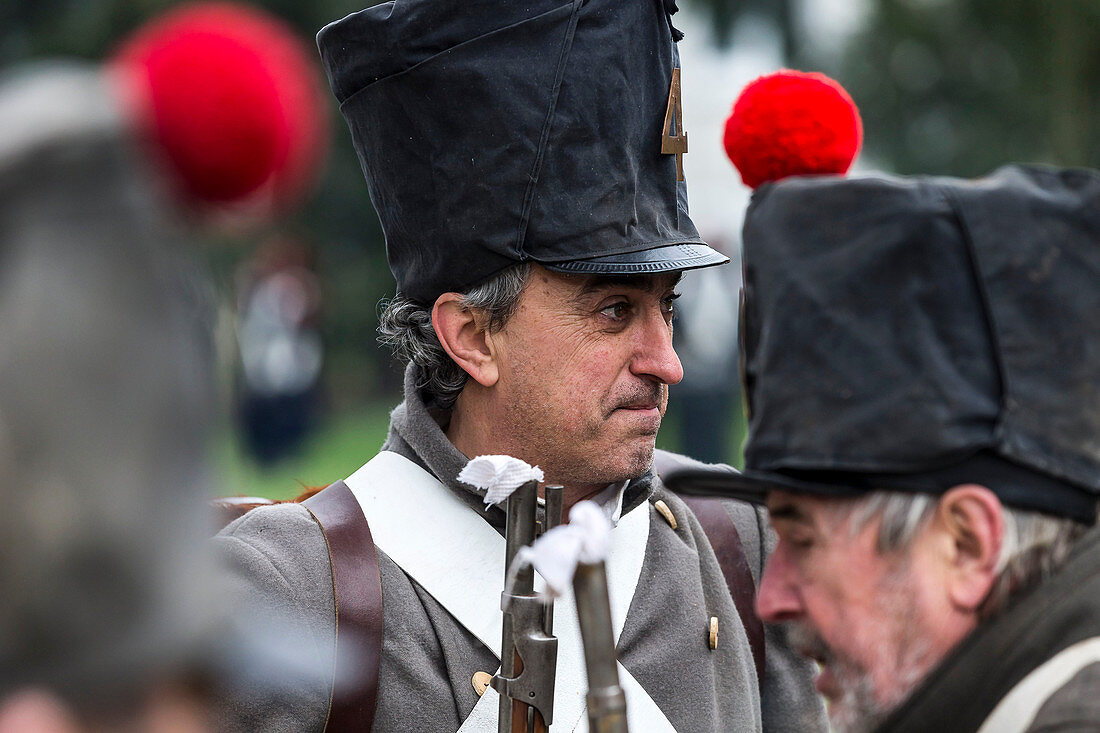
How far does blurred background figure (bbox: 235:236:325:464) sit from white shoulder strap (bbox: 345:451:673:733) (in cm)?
1127

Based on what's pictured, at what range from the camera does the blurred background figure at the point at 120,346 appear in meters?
1.13

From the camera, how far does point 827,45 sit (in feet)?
71.5

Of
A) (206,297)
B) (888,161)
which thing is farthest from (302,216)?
(206,297)

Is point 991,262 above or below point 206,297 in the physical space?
below

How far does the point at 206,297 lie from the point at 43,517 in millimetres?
287

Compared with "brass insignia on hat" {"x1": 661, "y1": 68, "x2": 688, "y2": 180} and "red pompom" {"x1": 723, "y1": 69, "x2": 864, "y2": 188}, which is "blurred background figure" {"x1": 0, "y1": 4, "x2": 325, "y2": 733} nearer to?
"red pompom" {"x1": 723, "y1": 69, "x2": 864, "y2": 188}

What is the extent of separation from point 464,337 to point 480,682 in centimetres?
78

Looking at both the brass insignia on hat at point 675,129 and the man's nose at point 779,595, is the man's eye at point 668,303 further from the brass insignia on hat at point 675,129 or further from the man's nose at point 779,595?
the man's nose at point 779,595

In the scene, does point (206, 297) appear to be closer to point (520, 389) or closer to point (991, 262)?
point (991, 262)

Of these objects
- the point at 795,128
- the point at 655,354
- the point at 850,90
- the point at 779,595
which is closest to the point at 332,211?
the point at 850,90

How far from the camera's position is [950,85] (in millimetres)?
23859

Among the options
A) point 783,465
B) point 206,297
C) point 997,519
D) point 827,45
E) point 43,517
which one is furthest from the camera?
point 827,45

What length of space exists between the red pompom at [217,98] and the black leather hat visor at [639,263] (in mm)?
1623

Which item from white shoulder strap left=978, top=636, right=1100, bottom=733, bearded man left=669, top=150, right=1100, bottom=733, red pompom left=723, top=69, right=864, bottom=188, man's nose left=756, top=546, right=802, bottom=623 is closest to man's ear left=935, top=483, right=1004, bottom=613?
bearded man left=669, top=150, right=1100, bottom=733
